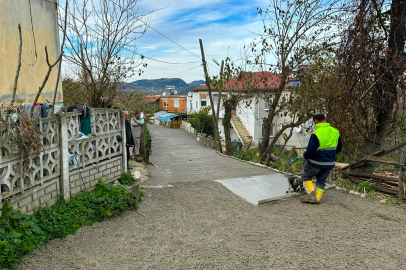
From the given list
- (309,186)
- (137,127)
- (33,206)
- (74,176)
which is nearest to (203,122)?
(137,127)

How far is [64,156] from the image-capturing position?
17.1 feet

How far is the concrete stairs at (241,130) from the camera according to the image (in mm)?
35697

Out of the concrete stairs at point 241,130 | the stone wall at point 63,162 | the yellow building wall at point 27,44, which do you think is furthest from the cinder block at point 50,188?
the concrete stairs at point 241,130

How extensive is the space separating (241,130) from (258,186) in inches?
1165

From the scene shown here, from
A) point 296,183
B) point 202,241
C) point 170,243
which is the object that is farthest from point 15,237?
point 296,183

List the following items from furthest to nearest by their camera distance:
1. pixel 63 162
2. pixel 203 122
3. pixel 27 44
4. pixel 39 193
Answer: pixel 203 122, pixel 27 44, pixel 63 162, pixel 39 193

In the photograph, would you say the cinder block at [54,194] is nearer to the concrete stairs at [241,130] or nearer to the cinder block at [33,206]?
the cinder block at [33,206]

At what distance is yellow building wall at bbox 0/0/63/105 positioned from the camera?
6223 mm

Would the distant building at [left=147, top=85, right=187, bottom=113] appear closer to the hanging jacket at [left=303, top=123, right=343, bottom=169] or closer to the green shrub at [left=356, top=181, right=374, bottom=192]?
the green shrub at [left=356, top=181, right=374, bottom=192]

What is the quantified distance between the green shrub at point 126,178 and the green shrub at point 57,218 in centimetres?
72

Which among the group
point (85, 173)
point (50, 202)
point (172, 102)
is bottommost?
point (50, 202)

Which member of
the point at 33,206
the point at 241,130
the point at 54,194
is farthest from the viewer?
the point at 241,130

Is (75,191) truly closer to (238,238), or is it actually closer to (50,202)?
(50,202)

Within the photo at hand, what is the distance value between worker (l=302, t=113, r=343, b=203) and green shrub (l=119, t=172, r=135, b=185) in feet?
11.4
